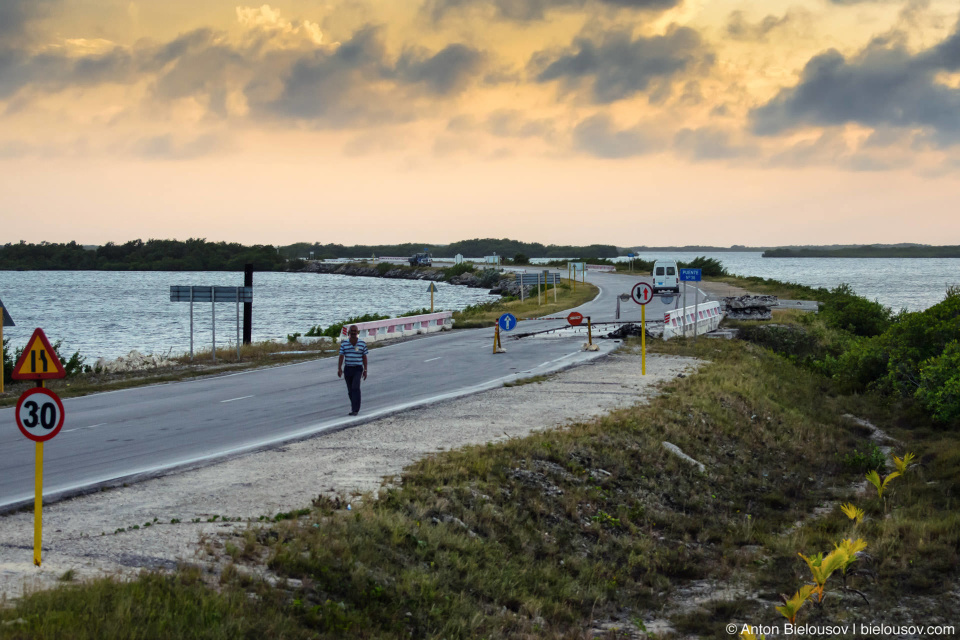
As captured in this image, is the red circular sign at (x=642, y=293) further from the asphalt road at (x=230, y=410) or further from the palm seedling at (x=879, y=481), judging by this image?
the palm seedling at (x=879, y=481)

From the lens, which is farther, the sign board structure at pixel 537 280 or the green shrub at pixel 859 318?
the sign board structure at pixel 537 280

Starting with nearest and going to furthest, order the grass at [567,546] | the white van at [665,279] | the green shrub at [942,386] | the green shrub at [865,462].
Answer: the grass at [567,546], the green shrub at [865,462], the green shrub at [942,386], the white van at [665,279]

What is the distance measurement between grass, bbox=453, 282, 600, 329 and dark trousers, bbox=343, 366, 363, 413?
21533 mm

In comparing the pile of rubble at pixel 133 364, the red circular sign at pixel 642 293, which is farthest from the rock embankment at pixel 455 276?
the red circular sign at pixel 642 293

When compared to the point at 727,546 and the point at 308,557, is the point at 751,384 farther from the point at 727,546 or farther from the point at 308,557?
the point at 308,557

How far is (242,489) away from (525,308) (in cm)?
4006

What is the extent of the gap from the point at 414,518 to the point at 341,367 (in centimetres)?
632

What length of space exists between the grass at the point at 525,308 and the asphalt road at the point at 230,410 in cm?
1095

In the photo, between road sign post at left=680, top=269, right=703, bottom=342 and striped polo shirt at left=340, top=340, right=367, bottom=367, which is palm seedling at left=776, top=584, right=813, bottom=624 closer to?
striped polo shirt at left=340, top=340, right=367, bottom=367

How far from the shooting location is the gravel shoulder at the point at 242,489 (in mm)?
8328

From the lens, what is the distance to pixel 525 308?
50719 mm

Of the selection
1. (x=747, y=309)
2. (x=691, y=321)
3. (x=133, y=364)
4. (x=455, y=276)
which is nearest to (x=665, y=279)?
(x=747, y=309)

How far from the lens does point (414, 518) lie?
1047 cm

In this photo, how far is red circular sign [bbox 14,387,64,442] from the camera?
7.99m
